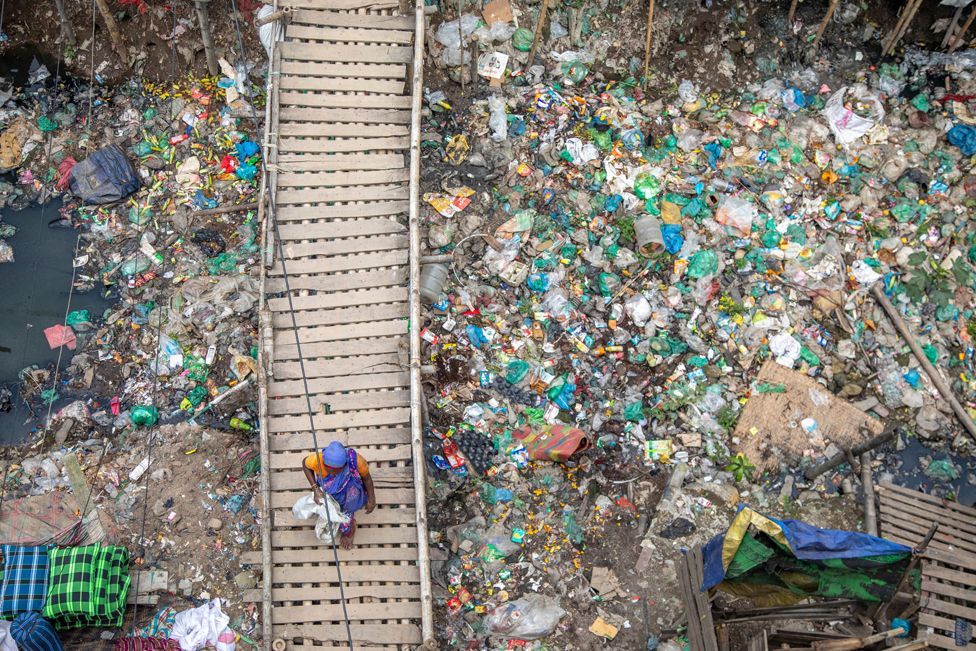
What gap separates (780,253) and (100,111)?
23.8 feet

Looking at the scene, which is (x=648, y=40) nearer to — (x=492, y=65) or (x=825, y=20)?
(x=492, y=65)

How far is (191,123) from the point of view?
29.2 ft

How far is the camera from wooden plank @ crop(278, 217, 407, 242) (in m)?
7.36

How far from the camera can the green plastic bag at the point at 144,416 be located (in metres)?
7.69

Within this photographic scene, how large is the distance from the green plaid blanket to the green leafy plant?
5267mm

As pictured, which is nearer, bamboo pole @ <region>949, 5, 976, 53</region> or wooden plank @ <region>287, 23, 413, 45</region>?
wooden plank @ <region>287, 23, 413, 45</region>

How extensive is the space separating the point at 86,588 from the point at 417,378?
3.03 meters

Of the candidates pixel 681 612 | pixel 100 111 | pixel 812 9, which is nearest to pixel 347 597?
pixel 681 612

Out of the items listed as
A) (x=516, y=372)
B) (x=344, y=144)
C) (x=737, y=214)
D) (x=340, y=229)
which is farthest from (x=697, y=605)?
(x=344, y=144)

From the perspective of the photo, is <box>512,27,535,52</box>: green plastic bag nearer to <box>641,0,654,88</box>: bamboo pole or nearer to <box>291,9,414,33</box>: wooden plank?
<box>641,0,654,88</box>: bamboo pole

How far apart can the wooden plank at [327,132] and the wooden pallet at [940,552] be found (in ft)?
18.1

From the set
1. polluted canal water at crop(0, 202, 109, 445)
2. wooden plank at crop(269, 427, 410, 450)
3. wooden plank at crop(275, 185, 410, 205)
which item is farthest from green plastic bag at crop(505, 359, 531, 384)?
polluted canal water at crop(0, 202, 109, 445)

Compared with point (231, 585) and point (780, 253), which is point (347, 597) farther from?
point (780, 253)

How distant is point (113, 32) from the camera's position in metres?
8.97
